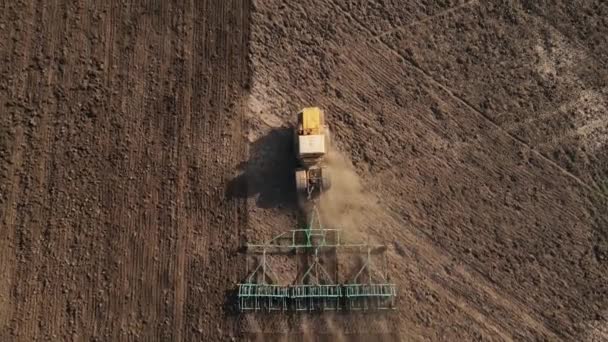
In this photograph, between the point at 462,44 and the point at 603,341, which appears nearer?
the point at 603,341

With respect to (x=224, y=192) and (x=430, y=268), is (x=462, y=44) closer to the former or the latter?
(x=430, y=268)

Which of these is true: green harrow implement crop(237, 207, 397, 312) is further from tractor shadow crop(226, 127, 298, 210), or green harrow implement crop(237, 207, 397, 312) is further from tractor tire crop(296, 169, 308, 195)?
tractor shadow crop(226, 127, 298, 210)

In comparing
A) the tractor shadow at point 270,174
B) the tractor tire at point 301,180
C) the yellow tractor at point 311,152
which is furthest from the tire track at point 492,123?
the tractor tire at point 301,180

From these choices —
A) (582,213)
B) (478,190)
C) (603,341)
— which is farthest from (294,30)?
(603,341)

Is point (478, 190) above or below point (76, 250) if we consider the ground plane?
above

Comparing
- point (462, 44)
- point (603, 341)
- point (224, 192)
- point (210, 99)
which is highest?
point (462, 44)

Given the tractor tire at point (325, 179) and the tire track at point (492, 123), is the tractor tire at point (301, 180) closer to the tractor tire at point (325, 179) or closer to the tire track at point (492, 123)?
the tractor tire at point (325, 179)

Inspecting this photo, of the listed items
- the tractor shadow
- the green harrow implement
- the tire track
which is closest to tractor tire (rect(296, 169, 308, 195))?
the tractor shadow
